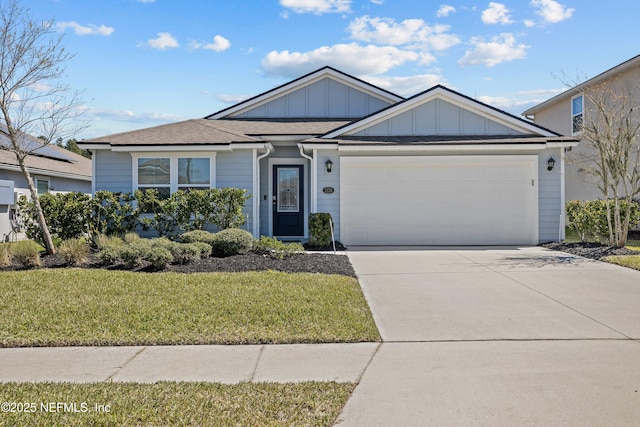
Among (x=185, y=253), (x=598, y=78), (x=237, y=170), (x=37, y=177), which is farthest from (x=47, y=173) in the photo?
(x=598, y=78)

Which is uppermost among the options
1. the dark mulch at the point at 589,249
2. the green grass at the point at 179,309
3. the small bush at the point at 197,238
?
the small bush at the point at 197,238

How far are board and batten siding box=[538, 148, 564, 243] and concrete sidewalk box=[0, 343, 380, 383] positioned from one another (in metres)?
9.79

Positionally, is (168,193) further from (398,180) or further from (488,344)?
(488,344)

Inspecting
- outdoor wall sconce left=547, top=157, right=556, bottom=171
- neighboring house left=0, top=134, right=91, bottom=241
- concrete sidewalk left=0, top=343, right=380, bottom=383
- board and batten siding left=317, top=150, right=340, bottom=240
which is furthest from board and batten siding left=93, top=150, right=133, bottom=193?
outdoor wall sconce left=547, top=157, right=556, bottom=171

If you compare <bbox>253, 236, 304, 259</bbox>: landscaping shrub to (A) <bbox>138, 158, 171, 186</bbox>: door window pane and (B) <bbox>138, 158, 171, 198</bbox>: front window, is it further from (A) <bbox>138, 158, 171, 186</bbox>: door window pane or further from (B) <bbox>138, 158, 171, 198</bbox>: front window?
(A) <bbox>138, 158, 171, 186</bbox>: door window pane

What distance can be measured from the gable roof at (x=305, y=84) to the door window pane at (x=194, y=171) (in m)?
4.35

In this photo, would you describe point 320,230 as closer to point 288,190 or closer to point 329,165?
point 329,165

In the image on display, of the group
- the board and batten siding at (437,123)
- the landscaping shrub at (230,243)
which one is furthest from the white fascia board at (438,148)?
the landscaping shrub at (230,243)

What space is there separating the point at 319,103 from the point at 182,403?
1456 cm

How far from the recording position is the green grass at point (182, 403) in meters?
3.48

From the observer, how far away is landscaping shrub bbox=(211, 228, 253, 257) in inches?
419

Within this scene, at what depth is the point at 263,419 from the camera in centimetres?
351

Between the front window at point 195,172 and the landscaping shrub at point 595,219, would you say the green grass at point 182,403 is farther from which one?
the landscaping shrub at point 595,219

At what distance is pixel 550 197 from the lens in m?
13.3
